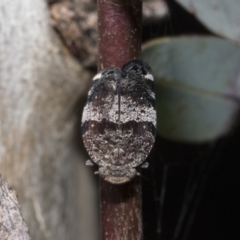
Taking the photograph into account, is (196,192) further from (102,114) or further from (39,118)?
(102,114)

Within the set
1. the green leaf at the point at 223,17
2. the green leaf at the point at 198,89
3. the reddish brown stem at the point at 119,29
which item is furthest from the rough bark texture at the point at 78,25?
the reddish brown stem at the point at 119,29

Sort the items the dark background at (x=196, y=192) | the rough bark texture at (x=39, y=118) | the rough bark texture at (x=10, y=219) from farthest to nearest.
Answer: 1. the dark background at (x=196, y=192)
2. the rough bark texture at (x=39, y=118)
3. the rough bark texture at (x=10, y=219)

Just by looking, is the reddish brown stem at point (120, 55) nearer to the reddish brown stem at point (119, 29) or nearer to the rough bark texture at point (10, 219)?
the reddish brown stem at point (119, 29)

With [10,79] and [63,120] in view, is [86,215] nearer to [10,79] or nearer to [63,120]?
[63,120]

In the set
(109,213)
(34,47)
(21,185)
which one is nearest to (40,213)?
(21,185)

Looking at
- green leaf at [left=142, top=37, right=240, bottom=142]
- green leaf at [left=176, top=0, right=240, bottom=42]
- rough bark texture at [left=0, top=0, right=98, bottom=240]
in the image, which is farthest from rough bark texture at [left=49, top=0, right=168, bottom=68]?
green leaf at [left=176, top=0, right=240, bottom=42]

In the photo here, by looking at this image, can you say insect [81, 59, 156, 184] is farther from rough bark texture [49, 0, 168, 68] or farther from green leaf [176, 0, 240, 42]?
rough bark texture [49, 0, 168, 68]
